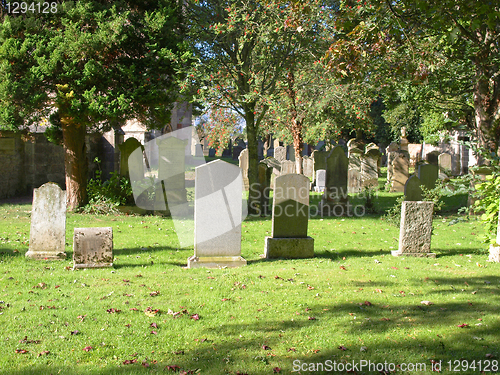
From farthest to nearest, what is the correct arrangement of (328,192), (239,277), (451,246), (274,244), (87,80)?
1. (328,192)
2. (87,80)
3. (451,246)
4. (274,244)
5. (239,277)

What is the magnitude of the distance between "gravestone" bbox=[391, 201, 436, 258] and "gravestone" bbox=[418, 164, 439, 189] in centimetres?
618

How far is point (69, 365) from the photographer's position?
145 inches

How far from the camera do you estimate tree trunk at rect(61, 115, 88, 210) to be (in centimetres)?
1227

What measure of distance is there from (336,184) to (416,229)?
213 inches

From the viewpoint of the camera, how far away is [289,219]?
804 cm

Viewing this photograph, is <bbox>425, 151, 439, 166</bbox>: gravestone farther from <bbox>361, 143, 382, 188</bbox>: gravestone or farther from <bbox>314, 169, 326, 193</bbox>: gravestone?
<bbox>314, 169, 326, 193</bbox>: gravestone

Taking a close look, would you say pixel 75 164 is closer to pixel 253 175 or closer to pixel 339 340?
pixel 253 175

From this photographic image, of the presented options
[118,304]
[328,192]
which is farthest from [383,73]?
[118,304]

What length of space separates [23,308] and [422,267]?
19.6 ft

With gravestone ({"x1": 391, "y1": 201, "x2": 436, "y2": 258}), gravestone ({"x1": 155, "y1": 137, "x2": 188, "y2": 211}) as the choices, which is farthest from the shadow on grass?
gravestone ({"x1": 155, "y1": 137, "x2": 188, "y2": 211})

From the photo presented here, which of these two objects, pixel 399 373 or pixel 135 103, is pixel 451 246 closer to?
pixel 399 373

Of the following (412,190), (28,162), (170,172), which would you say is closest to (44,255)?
(170,172)

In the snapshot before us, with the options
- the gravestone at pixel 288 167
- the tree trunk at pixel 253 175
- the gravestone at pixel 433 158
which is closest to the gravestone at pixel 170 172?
the tree trunk at pixel 253 175

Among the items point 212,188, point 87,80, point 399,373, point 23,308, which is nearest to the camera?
point 399,373
